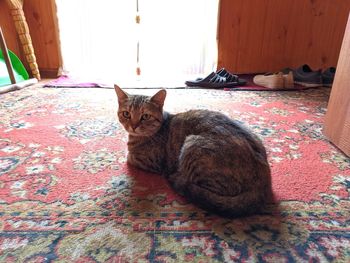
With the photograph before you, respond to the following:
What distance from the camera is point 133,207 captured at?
0.91 metres

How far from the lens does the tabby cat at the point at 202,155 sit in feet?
2.79

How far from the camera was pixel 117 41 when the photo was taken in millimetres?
2826

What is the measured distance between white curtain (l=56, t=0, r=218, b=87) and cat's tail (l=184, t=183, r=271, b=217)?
197 cm

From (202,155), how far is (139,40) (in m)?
2.24

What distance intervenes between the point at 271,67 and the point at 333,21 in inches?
31.1

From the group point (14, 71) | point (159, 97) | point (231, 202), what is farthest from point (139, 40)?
point (231, 202)

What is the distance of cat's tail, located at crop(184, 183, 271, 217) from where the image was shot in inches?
32.3

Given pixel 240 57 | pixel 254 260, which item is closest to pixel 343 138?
pixel 254 260

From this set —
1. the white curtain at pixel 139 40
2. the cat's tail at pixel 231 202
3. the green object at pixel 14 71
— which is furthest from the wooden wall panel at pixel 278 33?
the cat's tail at pixel 231 202

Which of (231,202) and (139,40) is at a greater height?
(139,40)

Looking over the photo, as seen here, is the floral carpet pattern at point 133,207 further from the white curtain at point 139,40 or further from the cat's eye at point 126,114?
the white curtain at point 139,40

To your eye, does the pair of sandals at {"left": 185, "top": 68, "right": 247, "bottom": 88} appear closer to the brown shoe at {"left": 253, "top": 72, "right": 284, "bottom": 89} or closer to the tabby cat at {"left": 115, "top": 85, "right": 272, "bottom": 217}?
the brown shoe at {"left": 253, "top": 72, "right": 284, "bottom": 89}

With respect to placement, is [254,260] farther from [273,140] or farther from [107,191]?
[273,140]

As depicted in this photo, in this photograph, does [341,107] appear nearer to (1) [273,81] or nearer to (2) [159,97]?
(2) [159,97]
